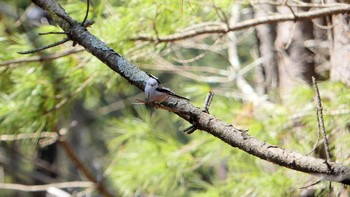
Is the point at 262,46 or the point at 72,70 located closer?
the point at 72,70

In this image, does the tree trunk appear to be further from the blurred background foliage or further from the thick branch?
the thick branch

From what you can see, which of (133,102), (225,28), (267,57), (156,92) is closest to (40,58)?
(133,102)

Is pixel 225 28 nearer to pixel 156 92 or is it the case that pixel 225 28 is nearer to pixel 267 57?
pixel 156 92

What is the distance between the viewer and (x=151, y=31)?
1501 mm

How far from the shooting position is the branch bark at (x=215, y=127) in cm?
76

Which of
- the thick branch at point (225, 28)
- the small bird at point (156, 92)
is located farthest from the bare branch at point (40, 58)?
the small bird at point (156, 92)

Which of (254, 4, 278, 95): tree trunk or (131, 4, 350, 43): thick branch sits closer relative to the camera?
(131, 4, 350, 43): thick branch

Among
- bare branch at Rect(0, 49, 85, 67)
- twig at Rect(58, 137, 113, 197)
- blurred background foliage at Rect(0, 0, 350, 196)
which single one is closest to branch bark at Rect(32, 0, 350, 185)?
blurred background foliage at Rect(0, 0, 350, 196)

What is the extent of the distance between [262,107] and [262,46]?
1.48 feet

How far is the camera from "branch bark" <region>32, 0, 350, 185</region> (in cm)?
76

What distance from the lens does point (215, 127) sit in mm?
822

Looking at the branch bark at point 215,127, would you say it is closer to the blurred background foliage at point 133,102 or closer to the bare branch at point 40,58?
the blurred background foliage at point 133,102

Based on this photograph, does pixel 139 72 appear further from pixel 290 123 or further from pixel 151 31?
pixel 290 123

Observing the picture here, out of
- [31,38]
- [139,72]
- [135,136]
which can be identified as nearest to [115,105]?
[135,136]
